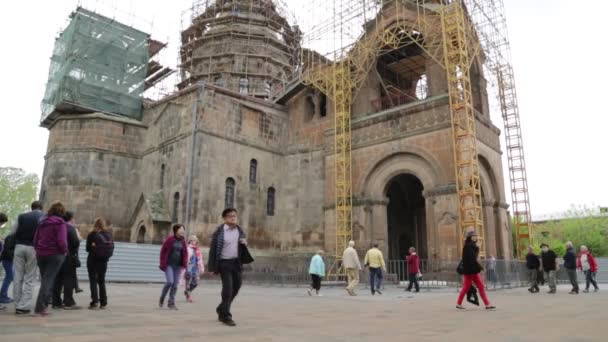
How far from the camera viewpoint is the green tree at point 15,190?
44.3m

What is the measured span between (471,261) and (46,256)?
321 inches

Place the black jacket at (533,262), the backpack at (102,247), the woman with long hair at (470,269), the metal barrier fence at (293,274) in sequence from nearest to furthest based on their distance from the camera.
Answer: the backpack at (102,247) < the woman with long hair at (470,269) < the black jacket at (533,262) < the metal barrier fence at (293,274)

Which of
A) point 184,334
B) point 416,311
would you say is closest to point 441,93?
point 416,311

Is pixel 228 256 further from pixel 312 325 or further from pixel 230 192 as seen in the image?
pixel 230 192

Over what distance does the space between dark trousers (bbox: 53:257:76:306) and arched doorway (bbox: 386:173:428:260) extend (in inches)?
883

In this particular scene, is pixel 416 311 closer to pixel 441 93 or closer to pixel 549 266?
pixel 549 266

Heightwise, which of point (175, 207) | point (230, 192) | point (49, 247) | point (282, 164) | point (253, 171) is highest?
point (282, 164)

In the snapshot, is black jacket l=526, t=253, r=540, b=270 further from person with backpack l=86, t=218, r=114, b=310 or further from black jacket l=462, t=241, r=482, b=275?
person with backpack l=86, t=218, r=114, b=310

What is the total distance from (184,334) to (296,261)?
20.9 metres

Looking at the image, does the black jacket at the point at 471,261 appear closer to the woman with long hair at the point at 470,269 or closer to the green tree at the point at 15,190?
the woman with long hair at the point at 470,269

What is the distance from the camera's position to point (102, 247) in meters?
9.11

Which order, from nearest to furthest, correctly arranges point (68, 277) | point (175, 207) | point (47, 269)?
point (47, 269) < point (68, 277) < point (175, 207)

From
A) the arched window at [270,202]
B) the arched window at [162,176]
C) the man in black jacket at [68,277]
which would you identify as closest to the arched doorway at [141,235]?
the arched window at [162,176]

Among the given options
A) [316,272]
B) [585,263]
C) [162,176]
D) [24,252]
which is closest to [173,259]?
[24,252]
